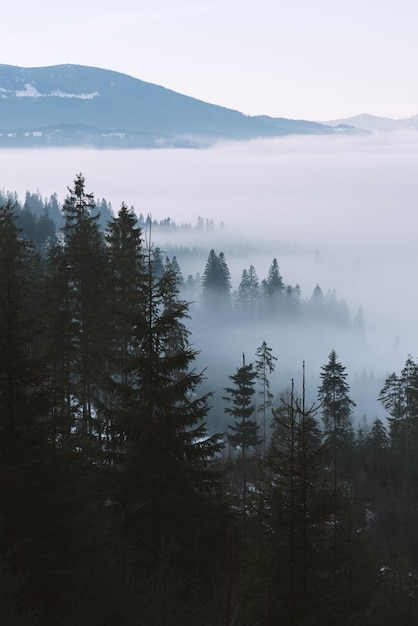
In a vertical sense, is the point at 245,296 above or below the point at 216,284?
below

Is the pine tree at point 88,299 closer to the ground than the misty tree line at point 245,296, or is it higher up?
higher up

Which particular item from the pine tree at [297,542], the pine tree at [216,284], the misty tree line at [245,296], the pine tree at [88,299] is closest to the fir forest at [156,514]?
the pine tree at [297,542]

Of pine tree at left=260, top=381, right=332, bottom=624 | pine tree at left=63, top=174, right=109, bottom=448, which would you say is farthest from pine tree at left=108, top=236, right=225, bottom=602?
pine tree at left=63, top=174, right=109, bottom=448

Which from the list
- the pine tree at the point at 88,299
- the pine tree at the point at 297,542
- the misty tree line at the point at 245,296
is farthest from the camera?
the misty tree line at the point at 245,296

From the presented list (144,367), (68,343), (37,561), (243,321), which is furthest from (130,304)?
(243,321)

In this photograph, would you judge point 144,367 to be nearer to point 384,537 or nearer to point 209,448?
point 209,448

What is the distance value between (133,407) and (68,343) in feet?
50.1

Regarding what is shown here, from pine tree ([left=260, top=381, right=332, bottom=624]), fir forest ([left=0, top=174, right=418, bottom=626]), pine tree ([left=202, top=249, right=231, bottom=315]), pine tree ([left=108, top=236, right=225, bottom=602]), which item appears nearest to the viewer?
pine tree ([left=260, top=381, right=332, bottom=624])

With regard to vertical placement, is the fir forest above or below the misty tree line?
above

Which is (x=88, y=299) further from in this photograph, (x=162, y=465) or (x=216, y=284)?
(x=216, y=284)

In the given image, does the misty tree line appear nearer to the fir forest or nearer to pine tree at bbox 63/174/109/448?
pine tree at bbox 63/174/109/448

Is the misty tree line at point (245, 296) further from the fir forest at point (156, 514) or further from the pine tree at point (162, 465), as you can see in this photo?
the fir forest at point (156, 514)

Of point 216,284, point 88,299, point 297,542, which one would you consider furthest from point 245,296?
point 297,542

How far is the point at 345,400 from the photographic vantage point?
169 ft
